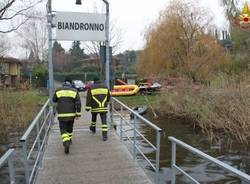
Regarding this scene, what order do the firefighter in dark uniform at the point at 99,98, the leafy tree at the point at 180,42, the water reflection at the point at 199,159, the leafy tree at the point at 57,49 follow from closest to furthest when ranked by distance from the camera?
1. the firefighter in dark uniform at the point at 99,98
2. the water reflection at the point at 199,159
3. the leafy tree at the point at 180,42
4. the leafy tree at the point at 57,49

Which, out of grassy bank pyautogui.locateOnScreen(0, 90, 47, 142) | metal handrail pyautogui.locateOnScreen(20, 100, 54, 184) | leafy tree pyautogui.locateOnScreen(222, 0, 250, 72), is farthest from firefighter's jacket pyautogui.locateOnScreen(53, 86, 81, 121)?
leafy tree pyautogui.locateOnScreen(222, 0, 250, 72)

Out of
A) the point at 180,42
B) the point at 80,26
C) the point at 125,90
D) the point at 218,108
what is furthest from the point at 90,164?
the point at 125,90

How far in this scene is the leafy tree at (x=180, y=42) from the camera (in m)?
31.4

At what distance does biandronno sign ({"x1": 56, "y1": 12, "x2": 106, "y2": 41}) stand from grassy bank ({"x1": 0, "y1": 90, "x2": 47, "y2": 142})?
5313 mm

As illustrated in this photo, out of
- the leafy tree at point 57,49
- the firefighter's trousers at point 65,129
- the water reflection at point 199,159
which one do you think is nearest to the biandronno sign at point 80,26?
the firefighter's trousers at point 65,129

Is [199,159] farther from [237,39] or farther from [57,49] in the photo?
[57,49]

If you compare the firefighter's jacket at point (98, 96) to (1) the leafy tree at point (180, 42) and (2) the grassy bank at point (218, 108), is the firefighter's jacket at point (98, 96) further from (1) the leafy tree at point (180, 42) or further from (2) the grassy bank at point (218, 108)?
(1) the leafy tree at point (180, 42)

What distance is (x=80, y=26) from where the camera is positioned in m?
11.8

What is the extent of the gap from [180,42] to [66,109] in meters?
25.1

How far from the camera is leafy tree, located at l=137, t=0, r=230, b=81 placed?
31438mm

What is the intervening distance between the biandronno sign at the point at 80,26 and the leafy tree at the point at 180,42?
18834mm

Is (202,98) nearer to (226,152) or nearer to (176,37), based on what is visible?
(226,152)

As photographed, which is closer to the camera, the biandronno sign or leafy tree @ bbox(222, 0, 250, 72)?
the biandronno sign

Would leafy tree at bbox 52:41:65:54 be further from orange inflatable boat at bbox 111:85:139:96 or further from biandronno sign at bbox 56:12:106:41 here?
biandronno sign at bbox 56:12:106:41
